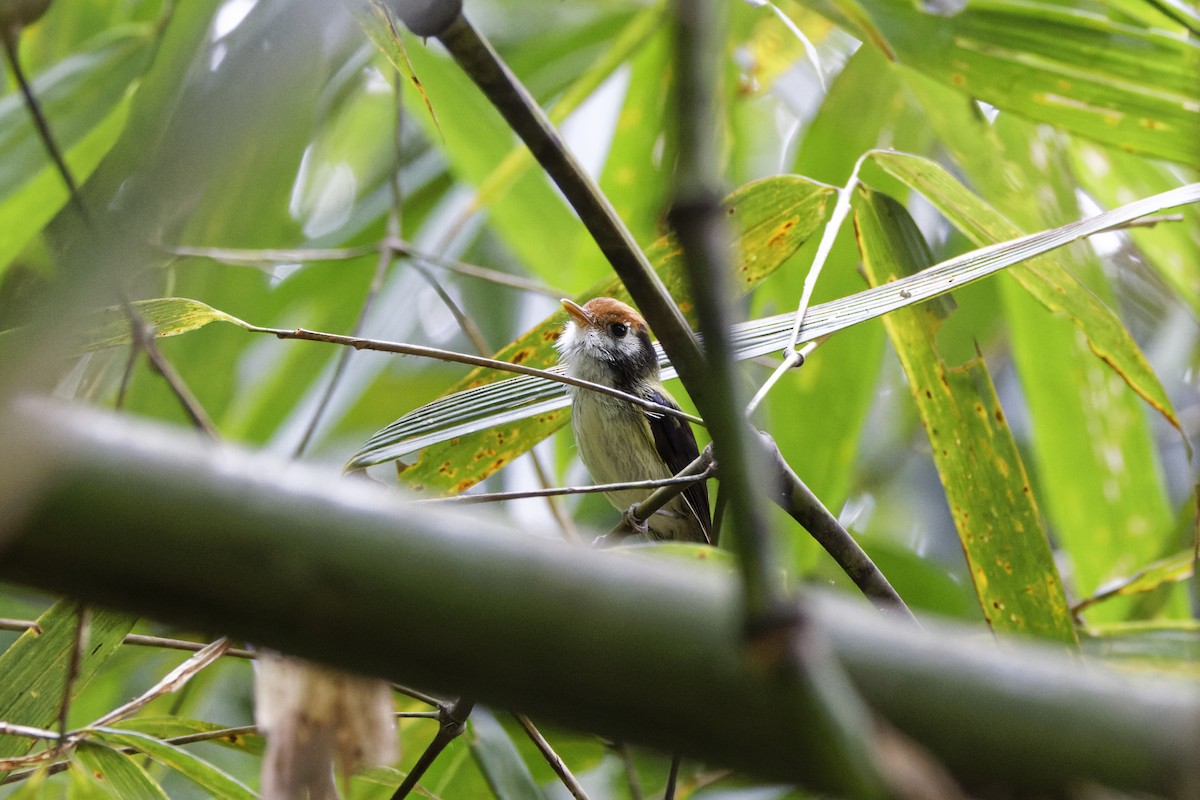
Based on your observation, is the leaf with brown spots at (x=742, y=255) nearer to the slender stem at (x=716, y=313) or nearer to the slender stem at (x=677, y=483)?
the slender stem at (x=677, y=483)

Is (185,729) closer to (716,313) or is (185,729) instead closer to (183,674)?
(183,674)

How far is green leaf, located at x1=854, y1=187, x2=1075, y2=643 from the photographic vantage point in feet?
5.74

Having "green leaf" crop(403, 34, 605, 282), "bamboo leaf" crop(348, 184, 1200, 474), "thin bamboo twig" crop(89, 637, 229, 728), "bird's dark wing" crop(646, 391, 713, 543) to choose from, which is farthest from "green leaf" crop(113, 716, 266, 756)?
"bird's dark wing" crop(646, 391, 713, 543)

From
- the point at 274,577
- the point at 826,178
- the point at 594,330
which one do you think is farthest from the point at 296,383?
the point at 274,577

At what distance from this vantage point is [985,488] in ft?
5.82

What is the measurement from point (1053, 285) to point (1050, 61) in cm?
58

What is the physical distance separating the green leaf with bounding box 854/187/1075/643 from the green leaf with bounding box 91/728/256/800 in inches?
48.1

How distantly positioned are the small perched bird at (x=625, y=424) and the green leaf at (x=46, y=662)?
1811mm

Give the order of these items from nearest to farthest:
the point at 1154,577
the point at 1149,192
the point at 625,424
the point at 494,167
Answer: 1. the point at 1154,577
2. the point at 1149,192
3. the point at 494,167
4. the point at 625,424

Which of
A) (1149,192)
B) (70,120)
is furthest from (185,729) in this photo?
(1149,192)

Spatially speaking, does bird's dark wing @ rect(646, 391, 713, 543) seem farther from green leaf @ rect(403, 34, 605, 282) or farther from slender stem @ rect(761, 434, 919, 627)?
slender stem @ rect(761, 434, 919, 627)

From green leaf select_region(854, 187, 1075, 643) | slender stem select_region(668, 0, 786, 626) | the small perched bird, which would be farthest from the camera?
the small perched bird

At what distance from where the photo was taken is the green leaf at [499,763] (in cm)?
193

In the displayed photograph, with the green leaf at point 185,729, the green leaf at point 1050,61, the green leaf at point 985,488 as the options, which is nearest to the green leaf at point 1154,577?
the green leaf at point 985,488
